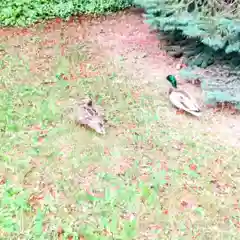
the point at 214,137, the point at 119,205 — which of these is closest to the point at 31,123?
the point at 119,205

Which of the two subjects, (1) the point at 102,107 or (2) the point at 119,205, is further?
(1) the point at 102,107

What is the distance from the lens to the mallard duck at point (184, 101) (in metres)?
3.87

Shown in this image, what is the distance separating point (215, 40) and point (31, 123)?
2.02m

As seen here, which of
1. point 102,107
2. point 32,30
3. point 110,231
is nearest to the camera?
point 110,231

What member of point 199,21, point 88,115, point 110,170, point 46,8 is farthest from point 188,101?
point 46,8

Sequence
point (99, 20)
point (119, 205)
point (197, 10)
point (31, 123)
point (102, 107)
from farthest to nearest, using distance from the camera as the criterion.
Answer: point (99, 20), point (197, 10), point (102, 107), point (31, 123), point (119, 205)

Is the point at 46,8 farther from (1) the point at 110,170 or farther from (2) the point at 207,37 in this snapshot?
(1) the point at 110,170

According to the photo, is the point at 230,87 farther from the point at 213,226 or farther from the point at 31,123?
the point at 31,123

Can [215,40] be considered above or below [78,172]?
above

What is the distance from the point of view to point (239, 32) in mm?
3836

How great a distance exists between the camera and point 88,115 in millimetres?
3553

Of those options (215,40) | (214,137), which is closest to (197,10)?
(215,40)

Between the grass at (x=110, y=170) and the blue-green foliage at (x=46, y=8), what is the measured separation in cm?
140

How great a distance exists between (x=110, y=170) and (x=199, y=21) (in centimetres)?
198
